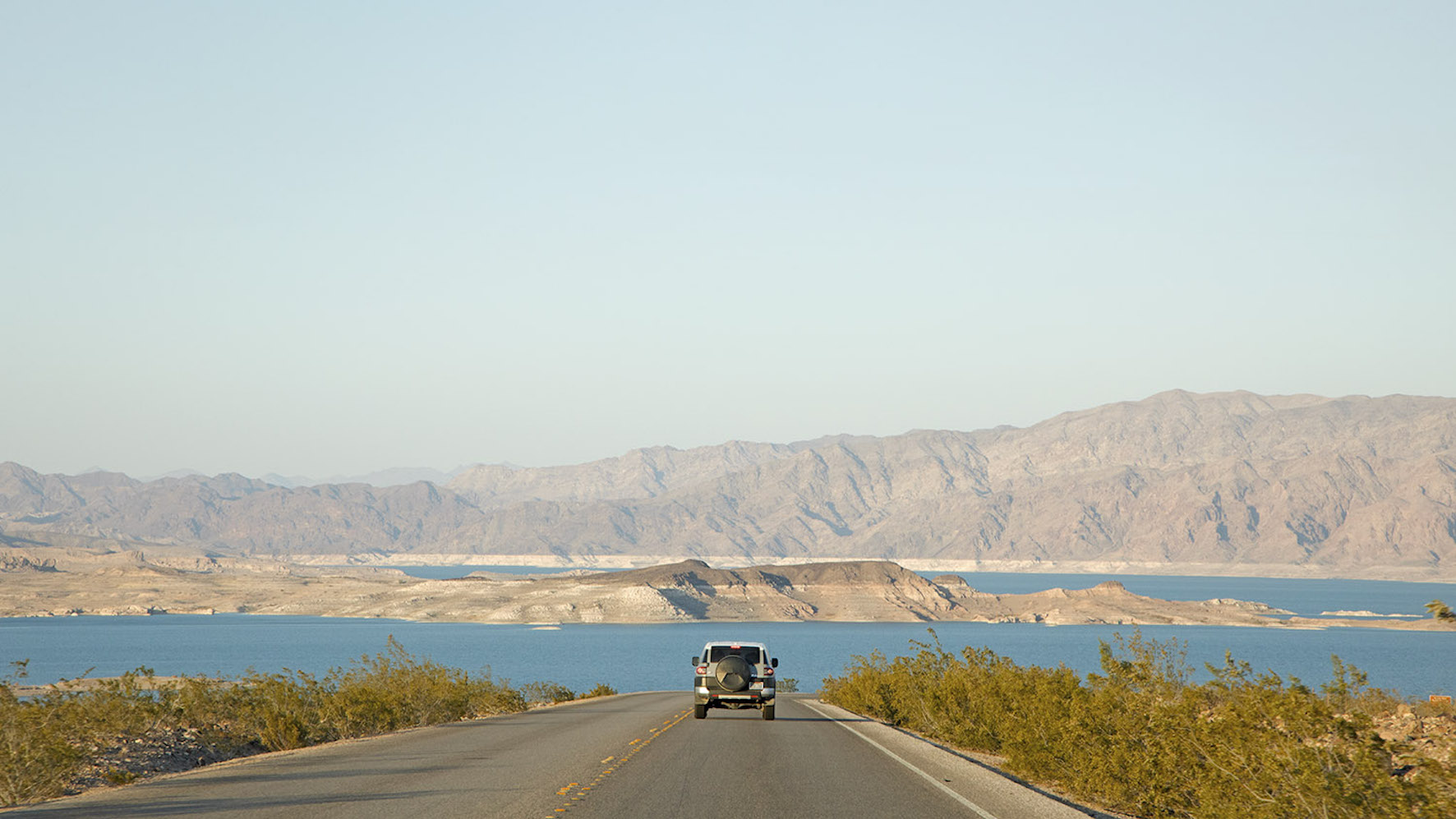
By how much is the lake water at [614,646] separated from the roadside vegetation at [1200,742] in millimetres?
71633

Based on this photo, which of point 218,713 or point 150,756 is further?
point 218,713

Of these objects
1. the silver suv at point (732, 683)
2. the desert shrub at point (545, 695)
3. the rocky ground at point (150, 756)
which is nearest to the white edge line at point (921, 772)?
the silver suv at point (732, 683)

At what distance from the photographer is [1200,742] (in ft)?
51.9

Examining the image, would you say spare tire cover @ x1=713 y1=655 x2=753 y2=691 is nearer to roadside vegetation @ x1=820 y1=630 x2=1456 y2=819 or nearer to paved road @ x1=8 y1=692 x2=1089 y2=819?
paved road @ x1=8 y1=692 x2=1089 y2=819

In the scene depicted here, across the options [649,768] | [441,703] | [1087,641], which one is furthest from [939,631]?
[649,768]

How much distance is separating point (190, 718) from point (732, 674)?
12733 mm

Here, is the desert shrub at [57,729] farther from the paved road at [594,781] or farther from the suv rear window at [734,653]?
the suv rear window at [734,653]

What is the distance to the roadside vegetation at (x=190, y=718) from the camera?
1814 cm

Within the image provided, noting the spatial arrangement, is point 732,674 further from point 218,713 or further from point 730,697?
point 218,713

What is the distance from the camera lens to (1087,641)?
162500 millimetres

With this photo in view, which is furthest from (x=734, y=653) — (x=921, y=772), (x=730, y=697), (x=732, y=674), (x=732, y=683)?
(x=921, y=772)

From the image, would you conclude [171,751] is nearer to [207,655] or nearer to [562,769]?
[562,769]

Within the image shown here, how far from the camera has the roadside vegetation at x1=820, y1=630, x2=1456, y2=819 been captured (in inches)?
472

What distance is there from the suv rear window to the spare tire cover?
0.45 metres
